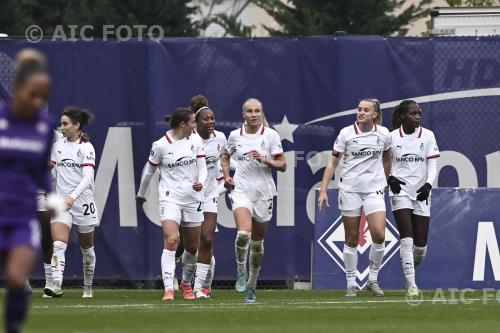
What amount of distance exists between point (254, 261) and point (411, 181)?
2.38 meters

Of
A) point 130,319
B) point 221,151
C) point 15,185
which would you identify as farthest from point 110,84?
point 15,185

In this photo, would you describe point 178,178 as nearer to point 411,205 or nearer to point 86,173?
point 86,173

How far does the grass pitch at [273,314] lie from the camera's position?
12320 mm

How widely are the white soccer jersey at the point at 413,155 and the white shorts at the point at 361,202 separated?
38 cm

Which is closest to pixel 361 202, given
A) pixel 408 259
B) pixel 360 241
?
pixel 408 259

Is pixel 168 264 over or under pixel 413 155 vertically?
under

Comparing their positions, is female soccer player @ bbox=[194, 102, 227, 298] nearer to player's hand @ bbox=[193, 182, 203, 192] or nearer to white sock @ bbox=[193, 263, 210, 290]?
white sock @ bbox=[193, 263, 210, 290]

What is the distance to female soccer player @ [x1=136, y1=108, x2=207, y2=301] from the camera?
16.1 m

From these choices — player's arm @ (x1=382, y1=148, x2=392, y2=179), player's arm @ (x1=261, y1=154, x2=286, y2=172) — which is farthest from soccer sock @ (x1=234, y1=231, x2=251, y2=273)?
player's arm @ (x1=382, y1=148, x2=392, y2=179)

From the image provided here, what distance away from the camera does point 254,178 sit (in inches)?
623

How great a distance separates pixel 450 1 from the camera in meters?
32.1

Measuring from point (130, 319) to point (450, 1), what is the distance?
20.3m

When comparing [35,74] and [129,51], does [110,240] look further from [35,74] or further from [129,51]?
[35,74]

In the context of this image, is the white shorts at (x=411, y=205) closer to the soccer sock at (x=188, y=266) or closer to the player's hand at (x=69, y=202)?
the soccer sock at (x=188, y=266)
